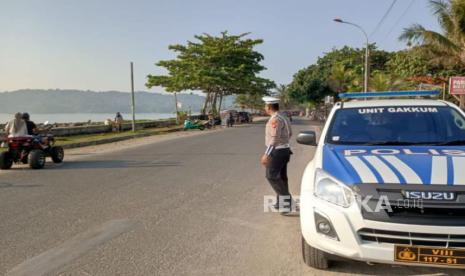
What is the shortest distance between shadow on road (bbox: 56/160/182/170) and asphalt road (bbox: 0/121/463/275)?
1158 mm

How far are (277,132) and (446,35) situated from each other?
18.1 metres

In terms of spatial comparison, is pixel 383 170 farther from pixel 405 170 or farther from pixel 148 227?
pixel 148 227

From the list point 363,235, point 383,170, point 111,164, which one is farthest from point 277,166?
point 111,164

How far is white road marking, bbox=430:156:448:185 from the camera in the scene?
3.07 m

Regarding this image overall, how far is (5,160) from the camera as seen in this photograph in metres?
10.4

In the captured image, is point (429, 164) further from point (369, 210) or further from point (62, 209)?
point (62, 209)

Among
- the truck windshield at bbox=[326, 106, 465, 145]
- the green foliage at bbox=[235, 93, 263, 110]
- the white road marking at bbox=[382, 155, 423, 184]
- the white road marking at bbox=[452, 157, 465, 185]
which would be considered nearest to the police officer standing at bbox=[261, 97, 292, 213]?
the truck windshield at bbox=[326, 106, 465, 145]

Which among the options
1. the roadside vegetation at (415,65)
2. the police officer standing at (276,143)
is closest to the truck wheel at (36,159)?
the police officer standing at (276,143)

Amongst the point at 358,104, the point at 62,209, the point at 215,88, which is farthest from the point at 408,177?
the point at 215,88

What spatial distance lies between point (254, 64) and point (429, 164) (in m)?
44.2

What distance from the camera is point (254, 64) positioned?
4662 cm

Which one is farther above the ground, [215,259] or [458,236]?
[458,236]

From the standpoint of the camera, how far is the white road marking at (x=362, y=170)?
3.18 meters

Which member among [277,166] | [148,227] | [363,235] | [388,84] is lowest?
[148,227]
